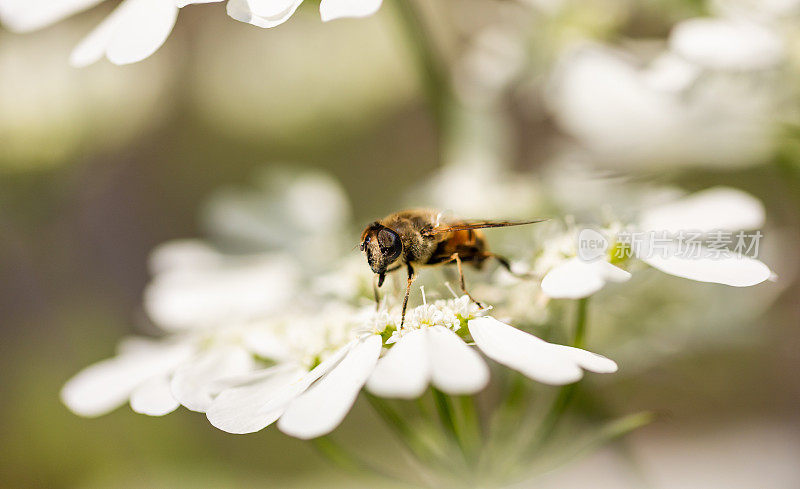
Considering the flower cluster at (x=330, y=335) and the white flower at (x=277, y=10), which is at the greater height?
the white flower at (x=277, y=10)

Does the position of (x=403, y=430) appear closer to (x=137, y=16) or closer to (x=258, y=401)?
(x=258, y=401)

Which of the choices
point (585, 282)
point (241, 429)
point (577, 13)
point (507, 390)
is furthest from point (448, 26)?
point (241, 429)

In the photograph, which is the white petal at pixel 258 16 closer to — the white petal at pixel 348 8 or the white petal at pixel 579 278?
the white petal at pixel 348 8

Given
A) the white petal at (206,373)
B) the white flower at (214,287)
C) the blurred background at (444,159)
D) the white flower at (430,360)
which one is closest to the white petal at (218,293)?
the white flower at (214,287)

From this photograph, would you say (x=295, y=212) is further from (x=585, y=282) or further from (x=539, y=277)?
(x=585, y=282)

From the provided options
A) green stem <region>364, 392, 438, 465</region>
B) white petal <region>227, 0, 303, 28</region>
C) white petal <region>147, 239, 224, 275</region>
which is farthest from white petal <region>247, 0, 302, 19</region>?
white petal <region>147, 239, 224, 275</region>

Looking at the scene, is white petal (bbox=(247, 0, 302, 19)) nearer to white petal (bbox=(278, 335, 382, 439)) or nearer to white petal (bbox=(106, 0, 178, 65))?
white petal (bbox=(106, 0, 178, 65))
